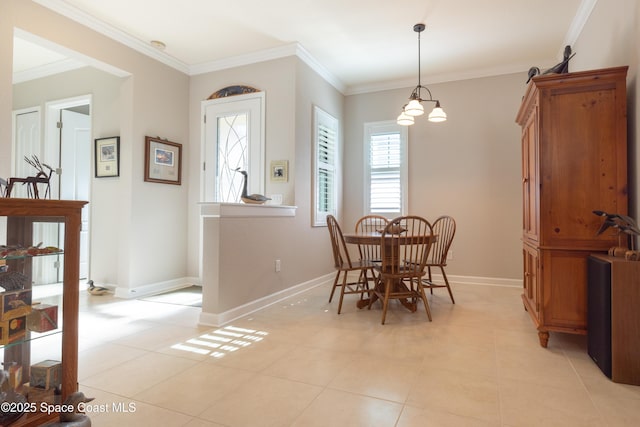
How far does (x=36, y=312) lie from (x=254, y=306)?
1.91 m

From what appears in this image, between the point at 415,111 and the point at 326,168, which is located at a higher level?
the point at 415,111

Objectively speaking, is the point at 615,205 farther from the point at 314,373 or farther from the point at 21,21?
the point at 21,21

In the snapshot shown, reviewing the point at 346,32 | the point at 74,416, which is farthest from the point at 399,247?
the point at 346,32

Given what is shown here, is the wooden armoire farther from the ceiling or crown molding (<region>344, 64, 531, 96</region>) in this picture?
crown molding (<region>344, 64, 531, 96</region>)

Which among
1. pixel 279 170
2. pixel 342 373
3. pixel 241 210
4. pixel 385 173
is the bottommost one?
pixel 342 373

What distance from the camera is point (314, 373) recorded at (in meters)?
1.98

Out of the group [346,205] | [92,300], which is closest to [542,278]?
[346,205]

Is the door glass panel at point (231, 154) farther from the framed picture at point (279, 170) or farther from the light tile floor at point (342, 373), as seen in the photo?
the light tile floor at point (342, 373)

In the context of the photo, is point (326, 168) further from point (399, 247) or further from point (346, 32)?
point (399, 247)

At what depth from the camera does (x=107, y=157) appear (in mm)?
3938

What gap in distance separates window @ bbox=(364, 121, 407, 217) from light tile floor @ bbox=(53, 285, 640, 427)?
6.89 ft

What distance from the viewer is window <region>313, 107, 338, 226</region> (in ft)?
14.4

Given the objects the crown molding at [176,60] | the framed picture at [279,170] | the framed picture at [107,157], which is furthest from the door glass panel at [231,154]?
the framed picture at [107,157]

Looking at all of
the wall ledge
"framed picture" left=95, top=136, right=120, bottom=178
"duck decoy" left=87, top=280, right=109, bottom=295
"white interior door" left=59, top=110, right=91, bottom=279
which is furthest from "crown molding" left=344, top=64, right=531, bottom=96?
"duck decoy" left=87, top=280, right=109, bottom=295
